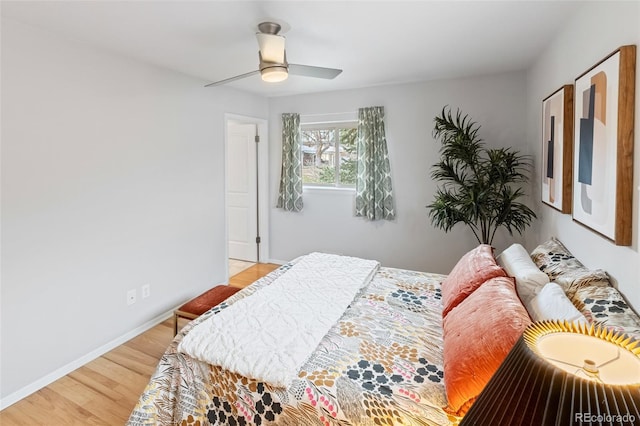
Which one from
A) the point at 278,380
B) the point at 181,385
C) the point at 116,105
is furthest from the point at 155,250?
the point at 278,380

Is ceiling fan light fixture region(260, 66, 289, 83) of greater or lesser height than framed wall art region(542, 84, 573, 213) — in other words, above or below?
above

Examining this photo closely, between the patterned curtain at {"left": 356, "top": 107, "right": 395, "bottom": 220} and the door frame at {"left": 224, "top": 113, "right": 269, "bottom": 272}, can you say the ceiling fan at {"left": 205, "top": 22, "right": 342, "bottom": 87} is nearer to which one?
the patterned curtain at {"left": 356, "top": 107, "right": 395, "bottom": 220}

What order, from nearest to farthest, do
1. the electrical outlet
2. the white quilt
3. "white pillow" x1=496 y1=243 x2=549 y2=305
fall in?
the white quilt → "white pillow" x1=496 y1=243 x2=549 y2=305 → the electrical outlet

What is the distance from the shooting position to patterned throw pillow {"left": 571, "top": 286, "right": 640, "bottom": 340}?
1219 mm

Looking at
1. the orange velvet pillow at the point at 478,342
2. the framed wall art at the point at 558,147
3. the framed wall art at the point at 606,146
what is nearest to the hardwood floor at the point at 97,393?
the orange velvet pillow at the point at 478,342

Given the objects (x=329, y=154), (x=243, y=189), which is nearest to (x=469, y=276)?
(x=329, y=154)

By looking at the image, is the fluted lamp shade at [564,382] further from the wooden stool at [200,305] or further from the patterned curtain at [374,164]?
the patterned curtain at [374,164]

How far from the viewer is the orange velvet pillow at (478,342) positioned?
1.21 metres

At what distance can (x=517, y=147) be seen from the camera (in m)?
3.52

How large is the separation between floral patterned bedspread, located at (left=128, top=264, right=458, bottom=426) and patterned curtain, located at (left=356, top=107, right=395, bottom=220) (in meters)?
2.16

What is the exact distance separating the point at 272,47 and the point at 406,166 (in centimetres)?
231

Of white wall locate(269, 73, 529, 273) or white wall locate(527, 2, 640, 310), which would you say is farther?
white wall locate(269, 73, 529, 273)

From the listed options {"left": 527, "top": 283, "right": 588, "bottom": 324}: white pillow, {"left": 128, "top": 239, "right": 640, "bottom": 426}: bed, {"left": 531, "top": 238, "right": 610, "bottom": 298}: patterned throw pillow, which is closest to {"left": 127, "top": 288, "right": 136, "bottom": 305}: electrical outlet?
{"left": 128, "top": 239, "right": 640, "bottom": 426}: bed

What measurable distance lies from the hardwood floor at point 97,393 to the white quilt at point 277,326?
900mm
